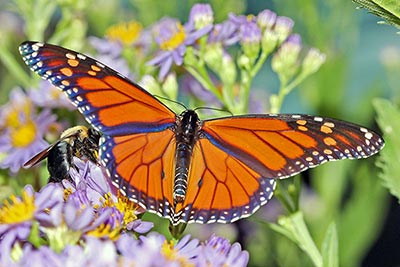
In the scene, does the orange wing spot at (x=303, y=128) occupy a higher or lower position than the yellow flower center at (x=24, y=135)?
higher

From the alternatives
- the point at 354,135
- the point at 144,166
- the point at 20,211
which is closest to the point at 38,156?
the point at 144,166

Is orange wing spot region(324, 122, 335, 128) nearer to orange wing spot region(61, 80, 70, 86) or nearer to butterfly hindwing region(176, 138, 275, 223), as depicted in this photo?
butterfly hindwing region(176, 138, 275, 223)

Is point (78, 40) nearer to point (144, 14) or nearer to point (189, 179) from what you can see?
point (144, 14)

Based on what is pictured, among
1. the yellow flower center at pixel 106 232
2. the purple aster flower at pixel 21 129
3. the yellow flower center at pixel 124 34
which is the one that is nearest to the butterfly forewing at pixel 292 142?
the yellow flower center at pixel 106 232

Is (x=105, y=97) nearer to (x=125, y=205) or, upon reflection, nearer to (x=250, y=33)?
(x=125, y=205)

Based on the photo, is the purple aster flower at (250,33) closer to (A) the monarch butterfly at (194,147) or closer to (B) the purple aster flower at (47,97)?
(A) the monarch butterfly at (194,147)

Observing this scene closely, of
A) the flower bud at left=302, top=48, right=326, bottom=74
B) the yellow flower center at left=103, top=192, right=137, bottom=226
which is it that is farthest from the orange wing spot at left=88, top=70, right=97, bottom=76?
the flower bud at left=302, top=48, right=326, bottom=74
